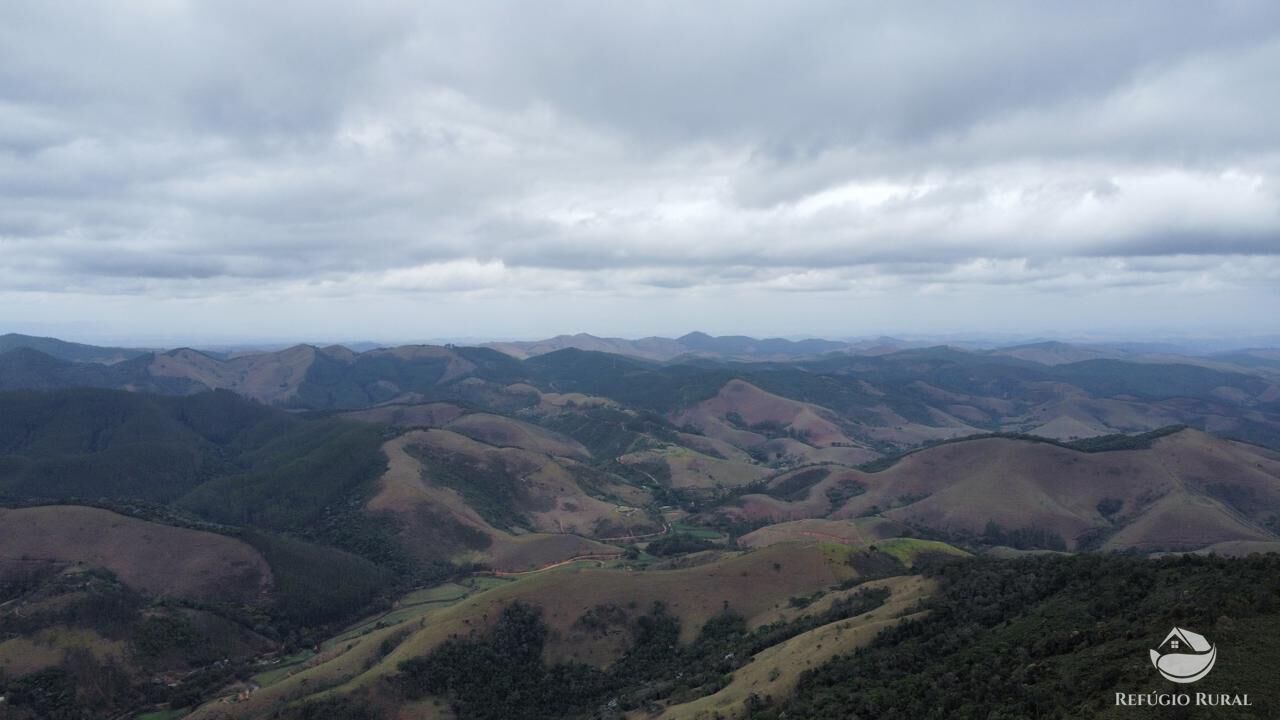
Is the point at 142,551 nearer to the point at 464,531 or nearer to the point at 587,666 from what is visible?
the point at 464,531

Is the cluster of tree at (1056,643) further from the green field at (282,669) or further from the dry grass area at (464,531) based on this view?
the dry grass area at (464,531)

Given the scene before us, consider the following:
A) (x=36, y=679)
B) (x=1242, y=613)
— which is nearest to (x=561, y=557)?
(x=36, y=679)

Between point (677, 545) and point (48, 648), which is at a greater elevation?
point (48, 648)

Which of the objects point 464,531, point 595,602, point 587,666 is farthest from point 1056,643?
point 464,531

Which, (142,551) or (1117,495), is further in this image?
(1117,495)

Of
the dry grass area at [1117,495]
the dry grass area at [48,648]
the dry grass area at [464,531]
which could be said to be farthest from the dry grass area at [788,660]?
the dry grass area at [464,531]

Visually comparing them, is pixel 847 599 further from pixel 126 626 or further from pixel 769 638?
pixel 126 626

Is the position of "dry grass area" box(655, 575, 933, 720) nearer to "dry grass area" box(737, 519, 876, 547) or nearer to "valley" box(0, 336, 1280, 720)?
"valley" box(0, 336, 1280, 720)
